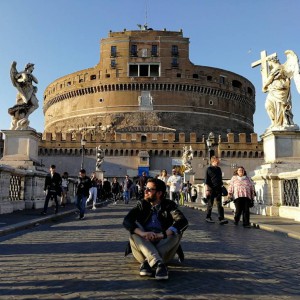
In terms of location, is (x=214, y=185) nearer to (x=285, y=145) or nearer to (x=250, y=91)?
(x=285, y=145)

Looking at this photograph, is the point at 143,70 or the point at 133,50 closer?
the point at 133,50

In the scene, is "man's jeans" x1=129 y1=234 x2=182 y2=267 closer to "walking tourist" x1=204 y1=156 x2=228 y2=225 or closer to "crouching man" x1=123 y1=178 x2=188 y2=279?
"crouching man" x1=123 y1=178 x2=188 y2=279

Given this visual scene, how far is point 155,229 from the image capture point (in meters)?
3.47

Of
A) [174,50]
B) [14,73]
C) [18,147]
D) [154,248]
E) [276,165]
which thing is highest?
[174,50]

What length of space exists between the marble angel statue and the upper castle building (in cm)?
4215

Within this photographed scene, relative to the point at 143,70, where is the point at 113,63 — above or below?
above

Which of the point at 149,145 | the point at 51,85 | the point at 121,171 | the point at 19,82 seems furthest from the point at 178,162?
the point at 19,82

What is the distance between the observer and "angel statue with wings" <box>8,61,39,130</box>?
33.4 feet

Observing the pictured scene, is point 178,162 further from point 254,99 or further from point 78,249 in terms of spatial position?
point 78,249

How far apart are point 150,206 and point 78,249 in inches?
54.8

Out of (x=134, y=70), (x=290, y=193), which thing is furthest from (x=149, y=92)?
(x=290, y=193)

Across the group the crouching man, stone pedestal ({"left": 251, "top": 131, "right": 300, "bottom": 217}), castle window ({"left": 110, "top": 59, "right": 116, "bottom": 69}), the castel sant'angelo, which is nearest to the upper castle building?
the castel sant'angelo

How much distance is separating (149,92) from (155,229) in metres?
51.3

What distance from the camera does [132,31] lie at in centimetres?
5784
